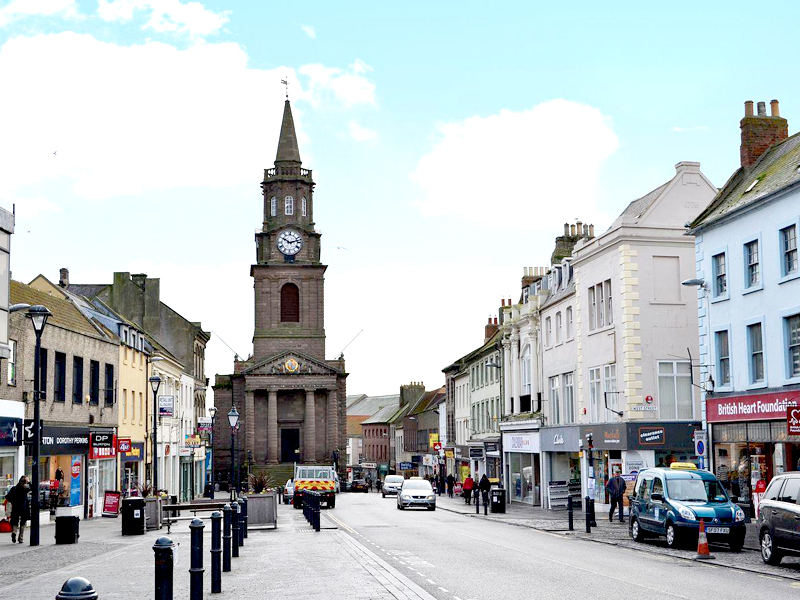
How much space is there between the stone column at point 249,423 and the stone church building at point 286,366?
0.10 m

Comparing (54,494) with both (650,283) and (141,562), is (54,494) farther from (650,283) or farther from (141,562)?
(650,283)

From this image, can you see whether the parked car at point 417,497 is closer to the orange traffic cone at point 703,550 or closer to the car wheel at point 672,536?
the car wheel at point 672,536

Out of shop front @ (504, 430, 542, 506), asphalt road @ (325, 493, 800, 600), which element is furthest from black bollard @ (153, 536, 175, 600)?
shop front @ (504, 430, 542, 506)

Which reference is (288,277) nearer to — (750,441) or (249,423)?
(249,423)

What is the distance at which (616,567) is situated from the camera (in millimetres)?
18953

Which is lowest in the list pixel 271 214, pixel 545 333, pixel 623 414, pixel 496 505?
pixel 496 505

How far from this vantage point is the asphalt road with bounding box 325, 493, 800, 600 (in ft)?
48.9

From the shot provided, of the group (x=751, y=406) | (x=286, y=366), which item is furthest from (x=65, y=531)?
(x=286, y=366)

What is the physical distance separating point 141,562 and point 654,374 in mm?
21641

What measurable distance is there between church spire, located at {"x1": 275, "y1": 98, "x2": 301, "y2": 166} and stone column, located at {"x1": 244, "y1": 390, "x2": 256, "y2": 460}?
984 inches

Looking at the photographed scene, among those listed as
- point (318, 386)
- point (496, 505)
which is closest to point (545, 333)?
point (496, 505)

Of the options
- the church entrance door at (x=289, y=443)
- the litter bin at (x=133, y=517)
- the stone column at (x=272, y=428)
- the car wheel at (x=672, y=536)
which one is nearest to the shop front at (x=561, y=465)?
the car wheel at (x=672, y=536)

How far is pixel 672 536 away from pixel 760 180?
12117 millimetres

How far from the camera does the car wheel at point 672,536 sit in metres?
23.2
